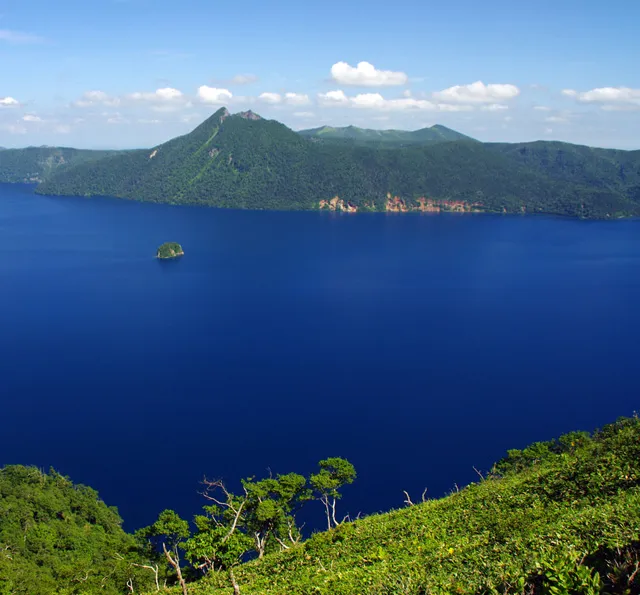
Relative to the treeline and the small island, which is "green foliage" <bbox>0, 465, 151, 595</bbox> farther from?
the small island

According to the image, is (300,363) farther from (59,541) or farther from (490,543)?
(490,543)

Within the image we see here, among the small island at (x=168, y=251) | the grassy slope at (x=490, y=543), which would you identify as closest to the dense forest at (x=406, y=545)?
the grassy slope at (x=490, y=543)

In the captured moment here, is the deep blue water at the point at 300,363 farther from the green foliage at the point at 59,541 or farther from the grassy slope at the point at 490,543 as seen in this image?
the grassy slope at the point at 490,543

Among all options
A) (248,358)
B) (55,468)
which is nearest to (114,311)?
(248,358)

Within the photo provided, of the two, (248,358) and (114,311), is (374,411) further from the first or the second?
(114,311)

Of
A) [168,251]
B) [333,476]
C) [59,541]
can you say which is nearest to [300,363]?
[333,476]

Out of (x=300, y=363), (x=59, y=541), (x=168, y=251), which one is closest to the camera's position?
(x=59, y=541)
